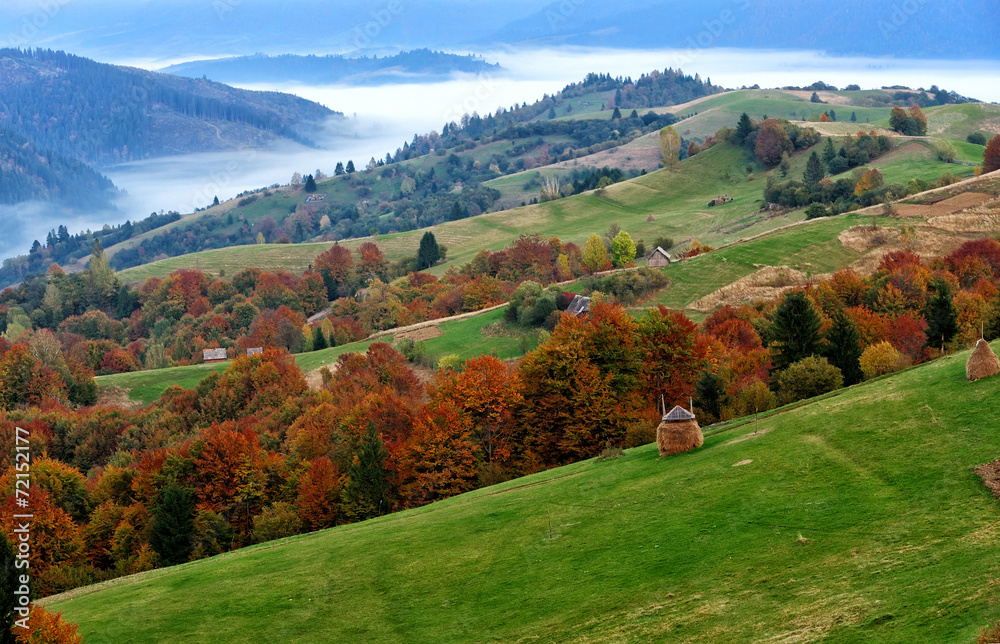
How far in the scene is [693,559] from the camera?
24984 millimetres

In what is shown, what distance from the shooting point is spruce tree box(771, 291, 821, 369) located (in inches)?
2244

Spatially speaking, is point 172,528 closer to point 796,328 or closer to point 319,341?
point 796,328

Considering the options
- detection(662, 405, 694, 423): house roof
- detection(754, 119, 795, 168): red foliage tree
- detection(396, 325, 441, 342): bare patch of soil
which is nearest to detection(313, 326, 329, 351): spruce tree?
detection(396, 325, 441, 342): bare patch of soil

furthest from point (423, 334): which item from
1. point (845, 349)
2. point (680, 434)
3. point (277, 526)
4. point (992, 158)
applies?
point (992, 158)

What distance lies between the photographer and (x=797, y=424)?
33938mm

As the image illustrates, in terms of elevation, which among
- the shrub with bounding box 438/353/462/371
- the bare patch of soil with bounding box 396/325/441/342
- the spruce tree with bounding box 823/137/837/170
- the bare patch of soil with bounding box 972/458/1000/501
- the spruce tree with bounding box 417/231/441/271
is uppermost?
the spruce tree with bounding box 823/137/837/170

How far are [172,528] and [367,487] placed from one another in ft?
42.9

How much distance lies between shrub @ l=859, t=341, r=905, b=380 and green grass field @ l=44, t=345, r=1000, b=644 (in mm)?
12780

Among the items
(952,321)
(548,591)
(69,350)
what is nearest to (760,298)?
(952,321)

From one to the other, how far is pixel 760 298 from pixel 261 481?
178 feet

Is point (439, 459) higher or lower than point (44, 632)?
lower

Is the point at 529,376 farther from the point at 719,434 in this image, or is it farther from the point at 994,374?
the point at 994,374

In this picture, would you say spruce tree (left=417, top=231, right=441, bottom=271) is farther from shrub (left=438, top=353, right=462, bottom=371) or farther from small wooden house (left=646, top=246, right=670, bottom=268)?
shrub (left=438, top=353, right=462, bottom=371)

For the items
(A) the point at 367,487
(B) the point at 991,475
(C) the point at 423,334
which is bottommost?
(A) the point at 367,487
